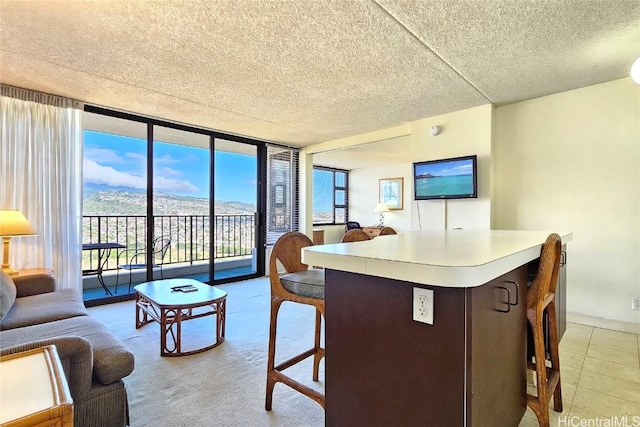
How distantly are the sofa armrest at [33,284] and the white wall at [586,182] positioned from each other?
189 inches

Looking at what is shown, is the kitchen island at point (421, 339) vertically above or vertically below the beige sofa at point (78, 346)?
above

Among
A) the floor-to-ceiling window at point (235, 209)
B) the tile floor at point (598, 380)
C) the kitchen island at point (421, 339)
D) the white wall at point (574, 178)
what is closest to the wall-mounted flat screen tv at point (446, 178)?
the white wall at point (574, 178)

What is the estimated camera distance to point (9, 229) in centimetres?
279

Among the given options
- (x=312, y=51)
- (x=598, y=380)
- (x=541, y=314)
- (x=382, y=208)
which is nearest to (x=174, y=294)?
(x=312, y=51)

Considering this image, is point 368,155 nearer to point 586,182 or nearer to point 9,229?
point 586,182

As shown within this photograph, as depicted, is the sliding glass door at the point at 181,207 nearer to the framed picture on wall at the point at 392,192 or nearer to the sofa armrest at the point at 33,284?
the sofa armrest at the point at 33,284

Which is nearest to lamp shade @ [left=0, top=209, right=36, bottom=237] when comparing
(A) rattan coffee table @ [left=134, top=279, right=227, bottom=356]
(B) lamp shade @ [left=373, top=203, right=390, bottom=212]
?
(A) rattan coffee table @ [left=134, top=279, right=227, bottom=356]

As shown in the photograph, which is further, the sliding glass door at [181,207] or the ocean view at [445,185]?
the sliding glass door at [181,207]

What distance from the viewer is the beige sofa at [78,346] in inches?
55.6

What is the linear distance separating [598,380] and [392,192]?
20.3 ft

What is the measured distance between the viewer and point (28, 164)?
3.26 m

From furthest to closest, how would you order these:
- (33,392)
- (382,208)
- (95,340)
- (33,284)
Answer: (382,208) → (33,284) → (95,340) → (33,392)

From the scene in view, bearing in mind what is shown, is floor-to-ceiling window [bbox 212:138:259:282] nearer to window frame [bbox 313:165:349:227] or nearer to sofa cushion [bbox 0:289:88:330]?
window frame [bbox 313:165:349:227]

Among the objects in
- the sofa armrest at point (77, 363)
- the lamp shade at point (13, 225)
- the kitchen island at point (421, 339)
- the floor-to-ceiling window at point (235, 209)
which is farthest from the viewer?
the floor-to-ceiling window at point (235, 209)
